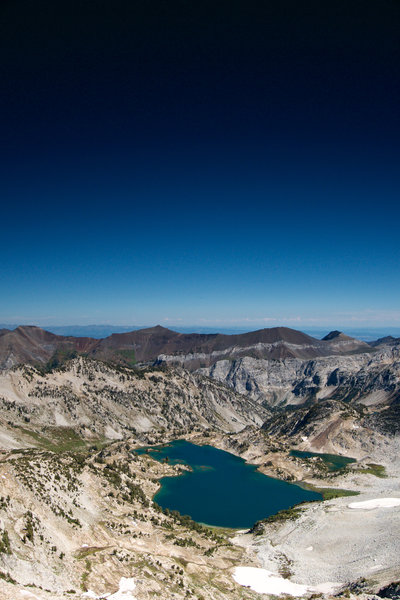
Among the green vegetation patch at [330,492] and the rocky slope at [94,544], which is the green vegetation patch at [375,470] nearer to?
the green vegetation patch at [330,492]

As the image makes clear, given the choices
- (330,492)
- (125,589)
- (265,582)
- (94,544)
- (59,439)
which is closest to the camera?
(125,589)

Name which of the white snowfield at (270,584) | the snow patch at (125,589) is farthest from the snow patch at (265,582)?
the snow patch at (125,589)

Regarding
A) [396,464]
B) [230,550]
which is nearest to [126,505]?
[230,550]

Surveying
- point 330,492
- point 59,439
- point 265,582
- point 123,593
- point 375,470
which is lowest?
point 375,470

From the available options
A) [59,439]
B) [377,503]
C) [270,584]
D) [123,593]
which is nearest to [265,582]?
[270,584]

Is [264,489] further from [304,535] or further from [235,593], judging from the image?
[235,593]

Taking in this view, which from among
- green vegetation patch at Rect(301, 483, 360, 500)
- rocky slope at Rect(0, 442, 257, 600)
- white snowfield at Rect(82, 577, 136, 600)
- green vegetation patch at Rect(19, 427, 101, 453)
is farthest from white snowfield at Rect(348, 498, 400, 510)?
green vegetation patch at Rect(19, 427, 101, 453)

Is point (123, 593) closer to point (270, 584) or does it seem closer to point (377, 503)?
point (270, 584)

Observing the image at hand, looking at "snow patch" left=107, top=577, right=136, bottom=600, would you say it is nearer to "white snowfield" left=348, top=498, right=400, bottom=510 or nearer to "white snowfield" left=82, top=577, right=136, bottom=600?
"white snowfield" left=82, top=577, right=136, bottom=600
